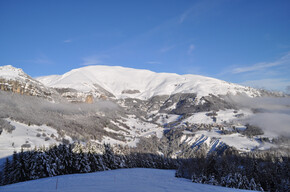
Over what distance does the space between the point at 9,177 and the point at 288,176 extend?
337 ft

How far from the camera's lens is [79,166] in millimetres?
66125

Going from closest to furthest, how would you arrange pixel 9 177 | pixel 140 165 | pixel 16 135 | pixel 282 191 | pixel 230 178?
pixel 9 177
pixel 230 178
pixel 282 191
pixel 140 165
pixel 16 135

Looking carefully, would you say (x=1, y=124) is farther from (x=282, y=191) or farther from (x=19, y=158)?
(x=282, y=191)

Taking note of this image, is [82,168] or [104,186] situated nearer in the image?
[104,186]

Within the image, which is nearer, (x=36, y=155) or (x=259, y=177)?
(x=36, y=155)

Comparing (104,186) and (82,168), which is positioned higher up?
(104,186)

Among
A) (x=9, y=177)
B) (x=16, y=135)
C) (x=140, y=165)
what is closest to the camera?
(x=9, y=177)

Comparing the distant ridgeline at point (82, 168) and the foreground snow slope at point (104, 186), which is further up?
the foreground snow slope at point (104, 186)

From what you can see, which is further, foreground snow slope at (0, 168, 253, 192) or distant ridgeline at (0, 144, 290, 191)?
distant ridgeline at (0, 144, 290, 191)

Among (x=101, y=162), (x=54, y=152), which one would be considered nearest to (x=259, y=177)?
(x=101, y=162)

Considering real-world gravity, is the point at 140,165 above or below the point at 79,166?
below

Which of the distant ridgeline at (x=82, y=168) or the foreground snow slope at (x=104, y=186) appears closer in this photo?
the foreground snow slope at (x=104, y=186)

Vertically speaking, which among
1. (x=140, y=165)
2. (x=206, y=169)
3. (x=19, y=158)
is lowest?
(x=140, y=165)

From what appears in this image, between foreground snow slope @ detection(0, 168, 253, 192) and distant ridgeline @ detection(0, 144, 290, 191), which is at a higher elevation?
foreground snow slope @ detection(0, 168, 253, 192)
